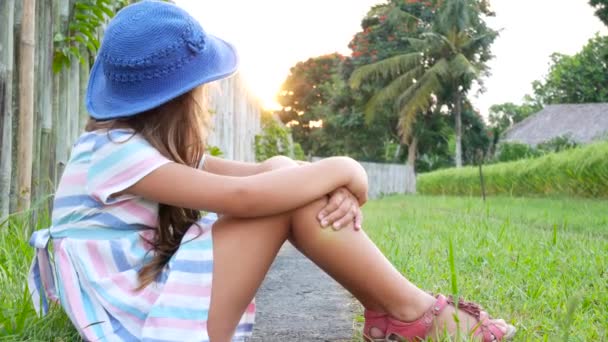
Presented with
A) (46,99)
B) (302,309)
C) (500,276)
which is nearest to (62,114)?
(46,99)

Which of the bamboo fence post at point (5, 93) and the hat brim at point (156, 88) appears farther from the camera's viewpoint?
the bamboo fence post at point (5, 93)

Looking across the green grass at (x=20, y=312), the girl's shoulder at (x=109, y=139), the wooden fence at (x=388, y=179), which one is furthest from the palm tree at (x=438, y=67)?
the girl's shoulder at (x=109, y=139)

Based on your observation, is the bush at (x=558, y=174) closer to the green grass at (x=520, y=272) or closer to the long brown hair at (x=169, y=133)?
the green grass at (x=520, y=272)

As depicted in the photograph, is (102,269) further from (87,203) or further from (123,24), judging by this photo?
(123,24)

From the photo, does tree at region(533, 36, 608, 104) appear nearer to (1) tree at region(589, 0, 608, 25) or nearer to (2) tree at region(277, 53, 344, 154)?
(2) tree at region(277, 53, 344, 154)

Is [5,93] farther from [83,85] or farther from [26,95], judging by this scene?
[83,85]

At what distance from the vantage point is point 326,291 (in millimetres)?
2625

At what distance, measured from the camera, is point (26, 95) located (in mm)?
2746

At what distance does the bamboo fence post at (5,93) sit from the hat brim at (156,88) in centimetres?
117

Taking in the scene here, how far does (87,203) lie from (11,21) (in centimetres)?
149

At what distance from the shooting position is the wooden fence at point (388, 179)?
21844 mm

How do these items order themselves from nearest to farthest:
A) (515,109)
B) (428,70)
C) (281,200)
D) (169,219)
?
(281,200) → (169,219) → (428,70) → (515,109)

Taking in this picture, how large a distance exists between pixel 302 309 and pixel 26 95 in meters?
1.55

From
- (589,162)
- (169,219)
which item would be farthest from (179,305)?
(589,162)
